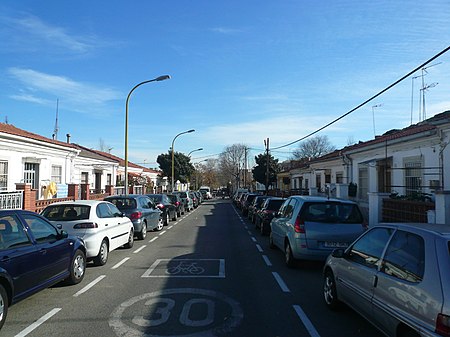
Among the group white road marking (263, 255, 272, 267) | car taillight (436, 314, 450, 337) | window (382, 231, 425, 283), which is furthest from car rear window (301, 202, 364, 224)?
car taillight (436, 314, 450, 337)

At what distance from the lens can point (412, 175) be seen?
16.8m

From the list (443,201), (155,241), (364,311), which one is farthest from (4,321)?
(443,201)

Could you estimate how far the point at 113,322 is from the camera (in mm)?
5246

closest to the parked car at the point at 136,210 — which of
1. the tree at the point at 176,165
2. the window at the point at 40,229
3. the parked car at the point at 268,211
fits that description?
the parked car at the point at 268,211

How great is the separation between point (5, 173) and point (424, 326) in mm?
19658

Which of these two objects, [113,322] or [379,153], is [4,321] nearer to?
[113,322]

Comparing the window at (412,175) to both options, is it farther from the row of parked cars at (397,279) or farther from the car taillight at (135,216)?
the row of parked cars at (397,279)

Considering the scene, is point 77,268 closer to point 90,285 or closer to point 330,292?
point 90,285

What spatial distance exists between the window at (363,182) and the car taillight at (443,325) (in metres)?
20.0

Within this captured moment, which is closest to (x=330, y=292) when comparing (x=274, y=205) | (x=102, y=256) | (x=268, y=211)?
(x=102, y=256)

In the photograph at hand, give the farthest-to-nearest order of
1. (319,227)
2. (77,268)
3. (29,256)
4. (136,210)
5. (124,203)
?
(124,203)
(136,210)
(319,227)
(77,268)
(29,256)

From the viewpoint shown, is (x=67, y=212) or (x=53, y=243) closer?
(x=53, y=243)

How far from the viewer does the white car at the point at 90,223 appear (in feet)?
28.9

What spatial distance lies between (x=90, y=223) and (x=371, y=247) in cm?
637
